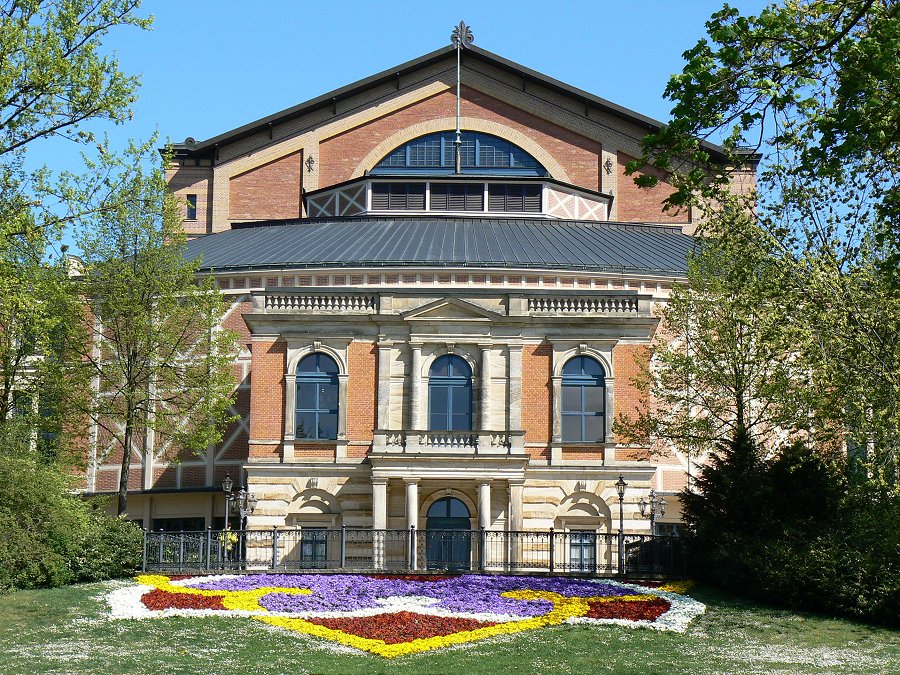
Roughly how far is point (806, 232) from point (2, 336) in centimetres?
2546

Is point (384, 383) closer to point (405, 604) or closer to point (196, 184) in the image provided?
point (405, 604)

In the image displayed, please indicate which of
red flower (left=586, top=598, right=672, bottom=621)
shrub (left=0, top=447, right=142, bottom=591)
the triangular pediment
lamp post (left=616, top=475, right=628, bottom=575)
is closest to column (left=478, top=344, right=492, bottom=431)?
the triangular pediment

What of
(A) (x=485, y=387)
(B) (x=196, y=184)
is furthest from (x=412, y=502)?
(B) (x=196, y=184)

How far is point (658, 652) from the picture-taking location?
2391cm

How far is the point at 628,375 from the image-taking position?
40.6 meters

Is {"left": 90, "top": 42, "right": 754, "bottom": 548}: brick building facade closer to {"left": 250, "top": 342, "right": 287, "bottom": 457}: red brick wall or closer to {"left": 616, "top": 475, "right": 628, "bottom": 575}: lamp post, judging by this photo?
{"left": 250, "top": 342, "right": 287, "bottom": 457}: red brick wall

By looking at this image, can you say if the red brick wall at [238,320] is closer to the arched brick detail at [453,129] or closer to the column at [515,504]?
the column at [515,504]

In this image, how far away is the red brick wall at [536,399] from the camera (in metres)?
40.5

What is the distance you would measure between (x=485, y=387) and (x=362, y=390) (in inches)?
146

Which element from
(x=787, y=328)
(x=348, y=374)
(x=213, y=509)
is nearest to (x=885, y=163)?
(x=787, y=328)

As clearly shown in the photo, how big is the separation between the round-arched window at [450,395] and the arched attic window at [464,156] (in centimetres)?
2486

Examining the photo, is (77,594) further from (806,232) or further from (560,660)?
(806,232)

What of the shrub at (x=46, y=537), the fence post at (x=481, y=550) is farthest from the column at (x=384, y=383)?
the shrub at (x=46, y=537)

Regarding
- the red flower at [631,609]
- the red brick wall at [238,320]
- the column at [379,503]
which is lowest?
the red flower at [631,609]
